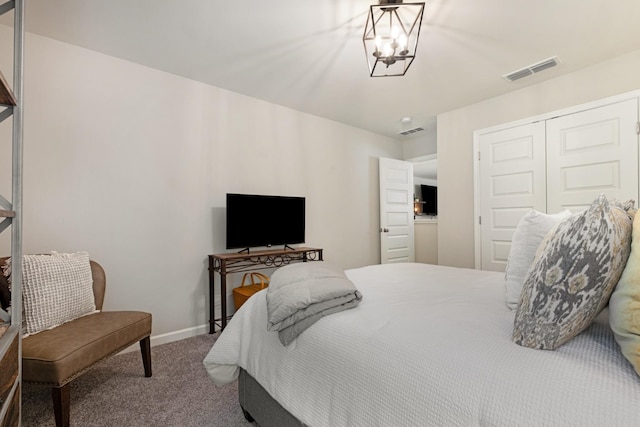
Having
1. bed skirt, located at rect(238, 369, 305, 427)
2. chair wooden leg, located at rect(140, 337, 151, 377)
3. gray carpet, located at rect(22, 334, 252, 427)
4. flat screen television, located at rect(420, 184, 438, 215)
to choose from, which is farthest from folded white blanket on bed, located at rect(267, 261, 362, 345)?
flat screen television, located at rect(420, 184, 438, 215)

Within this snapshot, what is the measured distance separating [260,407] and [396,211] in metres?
3.71

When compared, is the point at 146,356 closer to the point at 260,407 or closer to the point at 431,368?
the point at 260,407

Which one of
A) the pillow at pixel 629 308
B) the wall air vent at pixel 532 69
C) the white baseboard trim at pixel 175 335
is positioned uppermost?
the wall air vent at pixel 532 69

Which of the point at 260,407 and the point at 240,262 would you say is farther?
the point at 240,262

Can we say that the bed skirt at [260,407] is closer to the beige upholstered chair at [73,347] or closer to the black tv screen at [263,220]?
the beige upholstered chair at [73,347]

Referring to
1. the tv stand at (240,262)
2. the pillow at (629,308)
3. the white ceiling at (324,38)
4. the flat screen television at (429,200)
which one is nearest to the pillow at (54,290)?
the tv stand at (240,262)

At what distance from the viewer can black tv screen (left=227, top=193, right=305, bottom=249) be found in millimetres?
2949

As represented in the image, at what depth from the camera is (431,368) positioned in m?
0.84

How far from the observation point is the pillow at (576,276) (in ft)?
2.54

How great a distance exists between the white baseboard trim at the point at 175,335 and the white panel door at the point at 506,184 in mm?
3196

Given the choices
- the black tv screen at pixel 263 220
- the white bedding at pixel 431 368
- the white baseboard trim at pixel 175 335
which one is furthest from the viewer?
the black tv screen at pixel 263 220

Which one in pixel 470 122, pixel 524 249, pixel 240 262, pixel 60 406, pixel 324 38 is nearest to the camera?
pixel 524 249

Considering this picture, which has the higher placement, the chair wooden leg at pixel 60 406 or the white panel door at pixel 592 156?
the white panel door at pixel 592 156

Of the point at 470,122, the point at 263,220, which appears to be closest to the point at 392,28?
the point at 263,220
